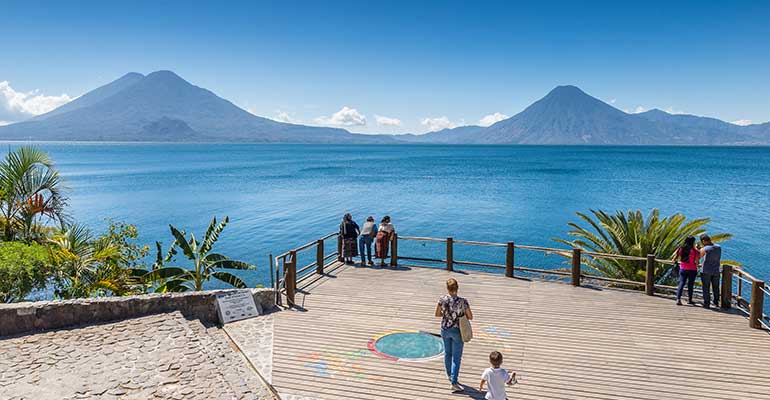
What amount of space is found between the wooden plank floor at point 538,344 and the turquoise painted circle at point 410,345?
0.99 ft

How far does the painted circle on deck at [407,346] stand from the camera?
8.77 m

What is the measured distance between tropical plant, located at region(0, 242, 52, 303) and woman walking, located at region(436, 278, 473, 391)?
31.1ft

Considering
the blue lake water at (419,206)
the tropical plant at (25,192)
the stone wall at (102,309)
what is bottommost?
the blue lake water at (419,206)

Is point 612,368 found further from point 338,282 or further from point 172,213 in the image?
point 172,213

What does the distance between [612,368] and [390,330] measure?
4019mm

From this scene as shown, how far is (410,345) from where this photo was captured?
363 inches

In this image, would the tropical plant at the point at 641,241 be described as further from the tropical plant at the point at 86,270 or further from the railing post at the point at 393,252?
the tropical plant at the point at 86,270

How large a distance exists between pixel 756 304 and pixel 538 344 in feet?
15.3

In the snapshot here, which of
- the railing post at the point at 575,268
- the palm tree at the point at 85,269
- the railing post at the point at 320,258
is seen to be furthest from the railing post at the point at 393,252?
the palm tree at the point at 85,269

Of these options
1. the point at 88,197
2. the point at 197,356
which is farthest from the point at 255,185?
the point at 197,356

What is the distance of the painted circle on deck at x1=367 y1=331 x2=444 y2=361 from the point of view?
8.77 metres

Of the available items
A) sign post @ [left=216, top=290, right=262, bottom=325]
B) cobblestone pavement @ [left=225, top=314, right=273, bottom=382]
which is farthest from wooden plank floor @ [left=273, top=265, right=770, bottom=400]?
sign post @ [left=216, top=290, right=262, bottom=325]

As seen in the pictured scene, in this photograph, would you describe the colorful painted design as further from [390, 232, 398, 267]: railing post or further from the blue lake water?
the blue lake water

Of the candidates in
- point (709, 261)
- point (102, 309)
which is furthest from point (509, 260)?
point (102, 309)
